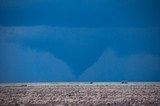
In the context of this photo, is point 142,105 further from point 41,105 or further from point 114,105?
point 41,105

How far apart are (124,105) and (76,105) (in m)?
5.28

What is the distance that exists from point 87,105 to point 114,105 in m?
2.97

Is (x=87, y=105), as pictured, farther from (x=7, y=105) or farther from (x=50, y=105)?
(x=7, y=105)

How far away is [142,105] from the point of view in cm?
2905

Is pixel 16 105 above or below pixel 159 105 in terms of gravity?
above

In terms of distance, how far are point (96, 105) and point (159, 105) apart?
6822 mm

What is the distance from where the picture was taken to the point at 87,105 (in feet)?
96.2

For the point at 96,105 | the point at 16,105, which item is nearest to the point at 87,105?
the point at 96,105

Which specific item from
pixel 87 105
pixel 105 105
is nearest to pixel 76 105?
pixel 87 105

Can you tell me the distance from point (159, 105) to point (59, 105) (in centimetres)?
1098

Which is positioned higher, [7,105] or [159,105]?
[7,105]

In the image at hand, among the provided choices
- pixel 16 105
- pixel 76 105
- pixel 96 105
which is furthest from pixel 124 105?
pixel 16 105

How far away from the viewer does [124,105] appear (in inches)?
1141

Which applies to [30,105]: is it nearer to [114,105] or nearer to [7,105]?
[7,105]
